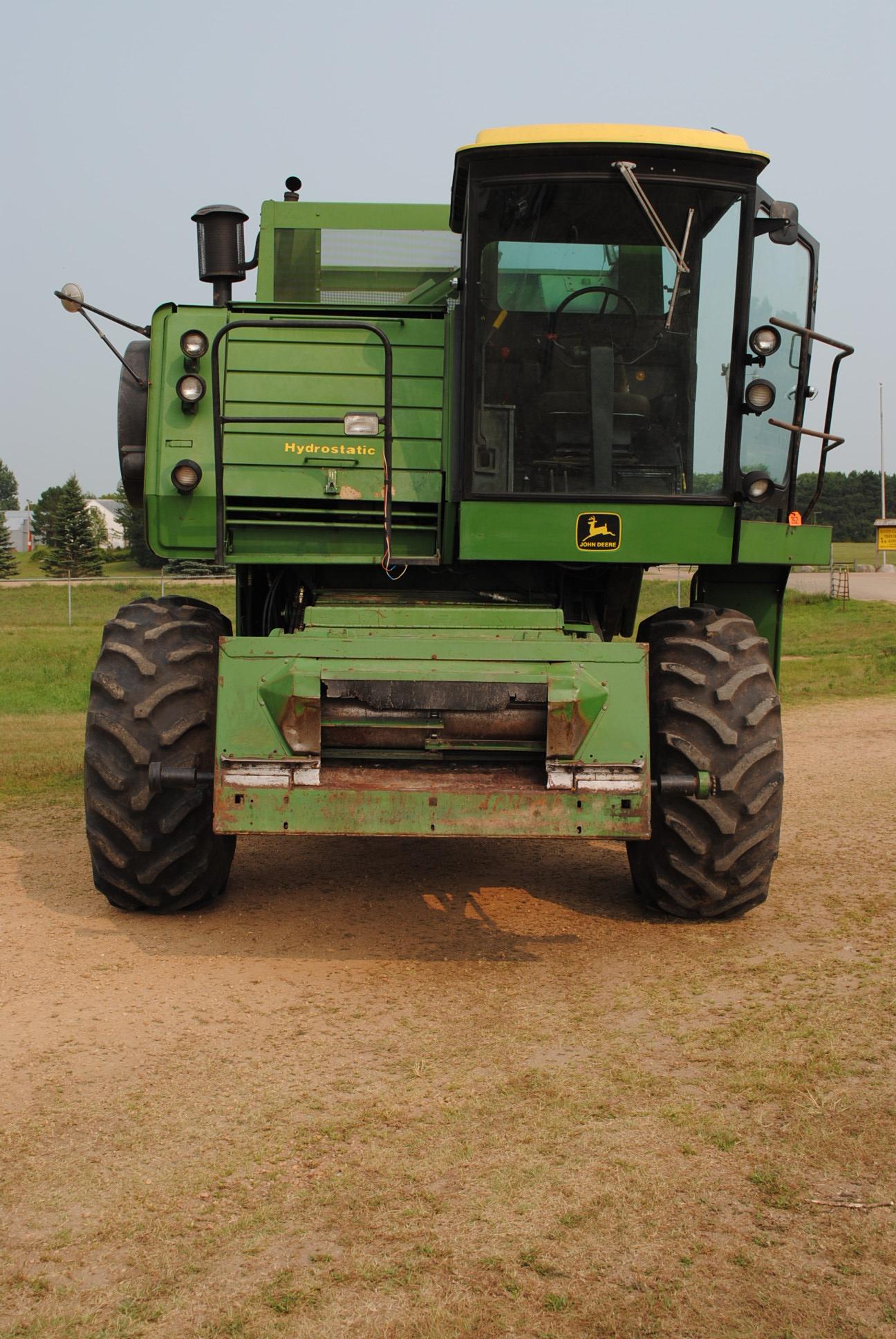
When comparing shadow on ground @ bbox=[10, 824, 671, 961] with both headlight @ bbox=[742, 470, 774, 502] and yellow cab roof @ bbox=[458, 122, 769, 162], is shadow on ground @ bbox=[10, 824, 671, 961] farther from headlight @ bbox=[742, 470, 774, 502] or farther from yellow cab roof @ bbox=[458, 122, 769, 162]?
yellow cab roof @ bbox=[458, 122, 769, 162]

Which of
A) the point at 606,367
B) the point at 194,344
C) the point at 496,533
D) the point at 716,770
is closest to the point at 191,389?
the point at 194,344

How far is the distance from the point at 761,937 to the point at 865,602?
109 ft

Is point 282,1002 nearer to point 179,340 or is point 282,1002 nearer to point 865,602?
point 179,340

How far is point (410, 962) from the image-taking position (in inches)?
239

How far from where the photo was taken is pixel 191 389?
7066 mm

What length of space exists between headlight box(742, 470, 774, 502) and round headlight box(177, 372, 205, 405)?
9.16ft

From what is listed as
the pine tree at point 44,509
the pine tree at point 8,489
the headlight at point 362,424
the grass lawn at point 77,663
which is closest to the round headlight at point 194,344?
the headlight at point 362,424

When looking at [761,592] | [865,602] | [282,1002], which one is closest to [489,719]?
[282,1002]

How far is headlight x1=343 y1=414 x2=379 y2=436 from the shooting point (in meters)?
7.04

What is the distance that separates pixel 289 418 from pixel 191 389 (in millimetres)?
559

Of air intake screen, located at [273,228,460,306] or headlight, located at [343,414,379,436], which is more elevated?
air intake screen, located at [273,228,460,306]

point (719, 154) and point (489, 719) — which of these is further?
point (719, 154)

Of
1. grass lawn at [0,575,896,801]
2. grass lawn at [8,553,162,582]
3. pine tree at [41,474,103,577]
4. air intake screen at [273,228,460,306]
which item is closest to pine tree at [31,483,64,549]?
grass lawn at [8,553,162,582]

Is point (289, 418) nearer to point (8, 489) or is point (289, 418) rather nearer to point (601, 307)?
point (601, 307)
